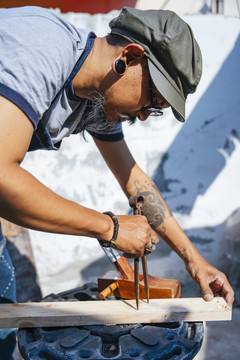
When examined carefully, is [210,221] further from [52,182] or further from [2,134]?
[2,134]

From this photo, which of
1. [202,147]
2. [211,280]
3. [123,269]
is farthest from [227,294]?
[202,147]

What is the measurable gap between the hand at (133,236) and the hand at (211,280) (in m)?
0.45

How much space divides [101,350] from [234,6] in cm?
428

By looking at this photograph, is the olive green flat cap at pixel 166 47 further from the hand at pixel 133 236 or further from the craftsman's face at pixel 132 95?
the hand at pixel 133 236

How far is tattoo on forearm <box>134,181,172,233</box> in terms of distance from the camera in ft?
6.61

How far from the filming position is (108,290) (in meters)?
1.74

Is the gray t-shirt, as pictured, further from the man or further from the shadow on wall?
the shadow on wall

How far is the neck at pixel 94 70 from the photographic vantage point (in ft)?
4.96

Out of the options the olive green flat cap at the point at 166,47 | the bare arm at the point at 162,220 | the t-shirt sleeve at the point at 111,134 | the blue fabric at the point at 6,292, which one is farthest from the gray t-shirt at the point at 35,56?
the blue fabric at the point at 6,292

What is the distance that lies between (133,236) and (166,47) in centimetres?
78

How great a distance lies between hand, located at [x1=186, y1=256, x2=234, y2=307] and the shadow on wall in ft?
6.82

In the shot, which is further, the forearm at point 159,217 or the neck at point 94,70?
the forearm at point 159,217

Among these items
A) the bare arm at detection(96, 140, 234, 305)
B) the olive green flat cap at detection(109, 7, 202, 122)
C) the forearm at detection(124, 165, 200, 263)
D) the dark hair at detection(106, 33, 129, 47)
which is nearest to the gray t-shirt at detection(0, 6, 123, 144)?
the dark hair at detection(106, 33, 129, 47)

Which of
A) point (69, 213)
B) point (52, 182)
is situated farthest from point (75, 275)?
point (69, 213)
